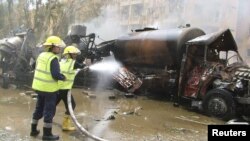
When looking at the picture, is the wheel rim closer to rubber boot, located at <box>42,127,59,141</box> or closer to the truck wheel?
the truck wheel

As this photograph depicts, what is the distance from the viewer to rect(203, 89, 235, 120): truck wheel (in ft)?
30.5

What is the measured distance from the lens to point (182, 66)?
435 inches

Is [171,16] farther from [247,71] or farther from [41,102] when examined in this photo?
[41,102]

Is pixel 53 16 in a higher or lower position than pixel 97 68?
higher

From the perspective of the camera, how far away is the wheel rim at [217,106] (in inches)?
372

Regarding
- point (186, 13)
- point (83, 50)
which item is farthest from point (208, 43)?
point (186, 13)

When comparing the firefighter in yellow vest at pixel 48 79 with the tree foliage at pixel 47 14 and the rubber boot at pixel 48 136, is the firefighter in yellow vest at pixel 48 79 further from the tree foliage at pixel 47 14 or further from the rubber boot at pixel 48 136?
the tree foliage at pixel 47 14

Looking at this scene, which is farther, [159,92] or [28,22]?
[28,22]

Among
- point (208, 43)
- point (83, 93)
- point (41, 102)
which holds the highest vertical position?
point (208, 43)

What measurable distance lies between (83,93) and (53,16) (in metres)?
13.7

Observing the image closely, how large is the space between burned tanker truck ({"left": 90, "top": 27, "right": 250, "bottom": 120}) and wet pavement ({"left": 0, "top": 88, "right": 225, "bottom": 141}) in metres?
0.44

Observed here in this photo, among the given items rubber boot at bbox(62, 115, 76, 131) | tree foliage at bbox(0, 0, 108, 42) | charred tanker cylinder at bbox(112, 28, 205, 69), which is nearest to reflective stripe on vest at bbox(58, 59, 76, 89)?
rubber boot at bbox(62, 115, 76, 131)

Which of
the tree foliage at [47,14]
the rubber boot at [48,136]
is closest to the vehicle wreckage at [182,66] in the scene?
the rubber boot at [48,136]

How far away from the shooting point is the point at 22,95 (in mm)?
11422
